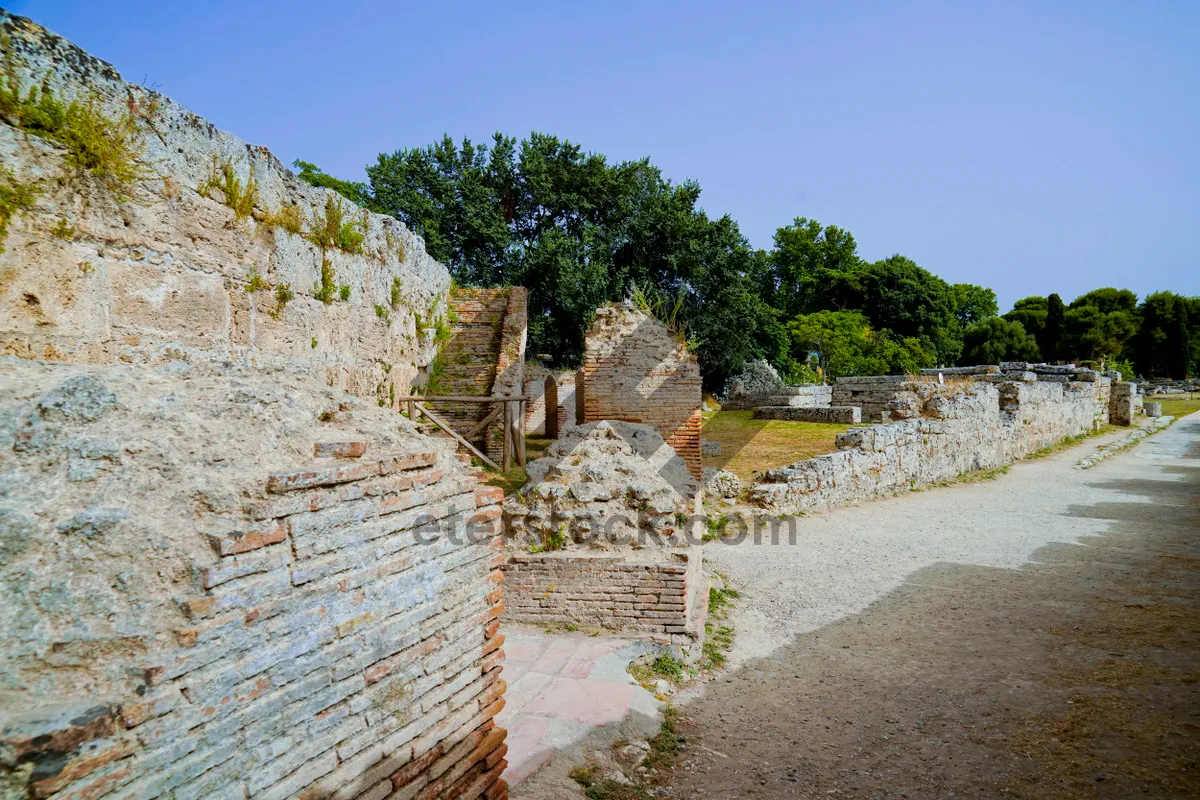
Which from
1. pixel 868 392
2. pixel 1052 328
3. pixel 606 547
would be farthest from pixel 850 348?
pixel 606 547

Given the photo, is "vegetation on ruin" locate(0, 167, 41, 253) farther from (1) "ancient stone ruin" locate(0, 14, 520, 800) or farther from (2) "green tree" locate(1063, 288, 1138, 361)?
(2) "green tree" locate(1063, 288, 1138, 361)

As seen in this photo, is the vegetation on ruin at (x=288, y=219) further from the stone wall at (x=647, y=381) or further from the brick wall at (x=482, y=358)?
the stone wall at (x=647, y=381)

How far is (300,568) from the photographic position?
193 centimetres

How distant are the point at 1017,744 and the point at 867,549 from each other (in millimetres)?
4316

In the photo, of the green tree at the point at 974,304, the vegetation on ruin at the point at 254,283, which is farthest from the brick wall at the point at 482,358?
the green tree at the point at 974,304

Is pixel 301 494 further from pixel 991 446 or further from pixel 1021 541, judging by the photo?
pixel 991 446

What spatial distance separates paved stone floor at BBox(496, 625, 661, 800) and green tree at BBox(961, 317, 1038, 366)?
48560mm

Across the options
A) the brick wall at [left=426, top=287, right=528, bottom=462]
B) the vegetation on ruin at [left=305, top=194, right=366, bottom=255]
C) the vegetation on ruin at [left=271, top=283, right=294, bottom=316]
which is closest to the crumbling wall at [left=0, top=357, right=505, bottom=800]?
the vegetation on ruin at [left=271, top=283, right=294, bottom=316]

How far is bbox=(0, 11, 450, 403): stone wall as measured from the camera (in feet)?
11.6

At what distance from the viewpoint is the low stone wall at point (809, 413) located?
19.3 metres

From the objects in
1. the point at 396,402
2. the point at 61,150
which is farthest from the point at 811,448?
the point at 61,150

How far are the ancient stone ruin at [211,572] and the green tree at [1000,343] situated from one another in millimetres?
50289

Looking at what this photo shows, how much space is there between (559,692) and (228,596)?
2511 millimetres

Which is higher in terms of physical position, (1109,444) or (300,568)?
(300,568)
